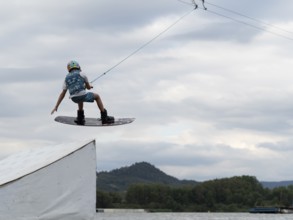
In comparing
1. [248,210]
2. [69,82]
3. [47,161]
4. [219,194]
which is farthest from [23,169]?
[219,194]

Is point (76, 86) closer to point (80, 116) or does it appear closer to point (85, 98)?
point (85, 98)

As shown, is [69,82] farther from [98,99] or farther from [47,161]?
[47,161]

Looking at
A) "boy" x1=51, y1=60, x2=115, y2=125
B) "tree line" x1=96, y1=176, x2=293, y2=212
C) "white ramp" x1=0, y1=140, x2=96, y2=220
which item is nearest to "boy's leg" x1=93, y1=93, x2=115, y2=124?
"boy" x1=51, y1=60, x2=115, y2=125

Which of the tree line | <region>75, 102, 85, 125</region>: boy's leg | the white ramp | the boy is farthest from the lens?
the tree line

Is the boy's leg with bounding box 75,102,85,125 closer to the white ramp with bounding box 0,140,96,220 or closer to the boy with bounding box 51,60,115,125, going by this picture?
the boy with bounding box 51,60,115,125

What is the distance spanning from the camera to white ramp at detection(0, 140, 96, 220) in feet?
48.0

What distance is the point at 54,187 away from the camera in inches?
590

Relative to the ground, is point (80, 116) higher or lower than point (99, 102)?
lower

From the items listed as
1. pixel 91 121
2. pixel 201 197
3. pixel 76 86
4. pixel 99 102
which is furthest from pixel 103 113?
pixel 201 197

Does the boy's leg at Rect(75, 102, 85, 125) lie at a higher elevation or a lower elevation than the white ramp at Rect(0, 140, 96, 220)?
higher

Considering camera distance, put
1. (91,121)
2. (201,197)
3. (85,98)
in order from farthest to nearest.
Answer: (201,197)
(91,121)
(85,98)

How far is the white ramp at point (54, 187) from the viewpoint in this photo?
14.6 metres

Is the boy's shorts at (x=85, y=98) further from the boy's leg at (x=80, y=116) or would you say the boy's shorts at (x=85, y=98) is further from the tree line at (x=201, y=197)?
the tree line at (x=201, y=197)

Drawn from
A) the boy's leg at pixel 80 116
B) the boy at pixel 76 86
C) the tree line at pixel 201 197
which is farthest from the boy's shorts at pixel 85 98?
the tree line at pixel 201 197
